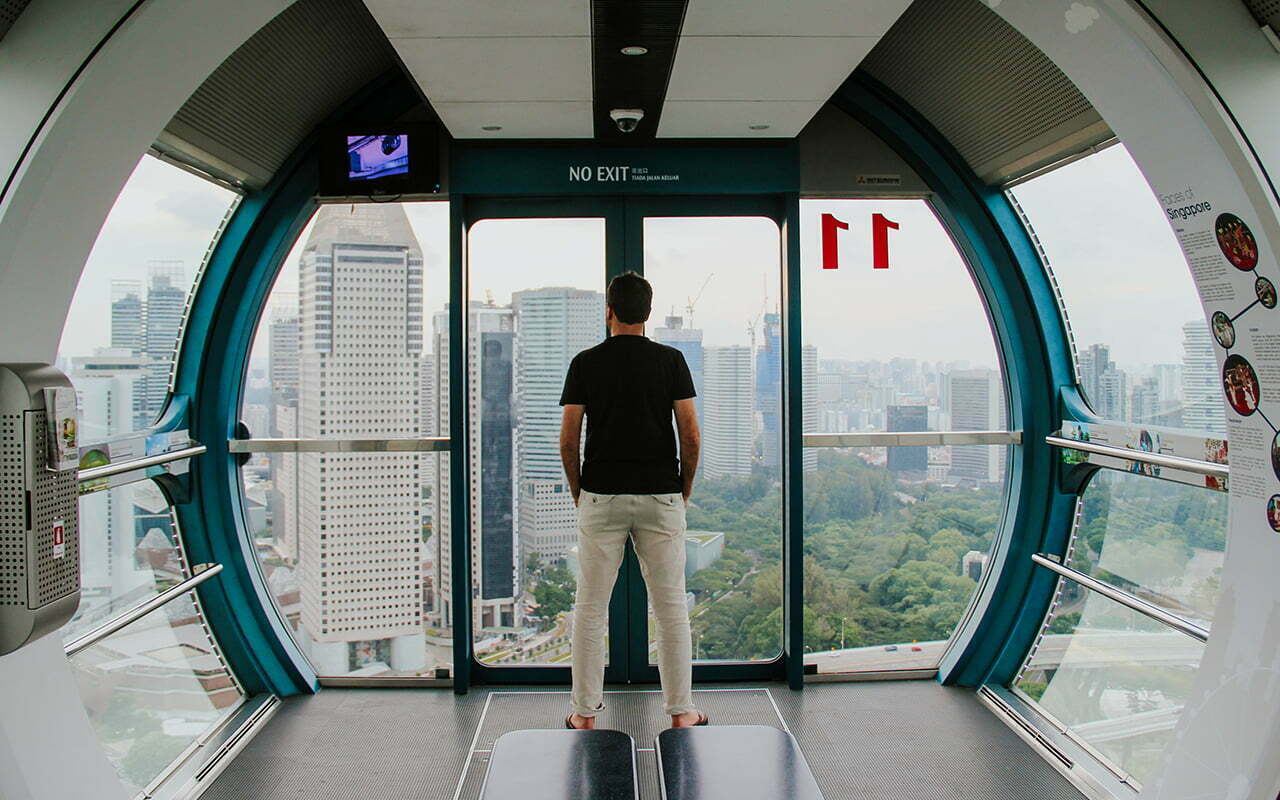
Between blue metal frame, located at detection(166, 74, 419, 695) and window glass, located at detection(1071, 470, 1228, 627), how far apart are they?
3.94m

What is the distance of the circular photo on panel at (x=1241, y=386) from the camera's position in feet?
7.55

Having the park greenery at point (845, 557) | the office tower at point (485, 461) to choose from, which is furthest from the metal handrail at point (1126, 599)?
the office tower at point (485, 461)

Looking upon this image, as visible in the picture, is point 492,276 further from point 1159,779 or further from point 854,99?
point 1159,779

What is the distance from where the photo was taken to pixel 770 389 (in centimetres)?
439

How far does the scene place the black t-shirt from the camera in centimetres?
332

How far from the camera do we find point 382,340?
436 centimetres

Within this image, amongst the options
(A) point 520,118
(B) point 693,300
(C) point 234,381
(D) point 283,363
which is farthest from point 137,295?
(B) point 693,300

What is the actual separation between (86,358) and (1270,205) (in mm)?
4012

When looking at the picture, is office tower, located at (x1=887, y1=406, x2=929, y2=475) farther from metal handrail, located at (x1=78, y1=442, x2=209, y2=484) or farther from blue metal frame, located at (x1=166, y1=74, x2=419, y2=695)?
metal handrail, located at (x1=78, y1=442, x2=209, y2=484)

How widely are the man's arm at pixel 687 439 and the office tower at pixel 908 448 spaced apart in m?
1.51

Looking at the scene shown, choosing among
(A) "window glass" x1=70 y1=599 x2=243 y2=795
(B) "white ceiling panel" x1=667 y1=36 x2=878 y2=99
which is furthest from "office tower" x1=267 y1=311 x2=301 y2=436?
(B) "white ceiling panel" x1=667 y1=36 x2=878 y2=99

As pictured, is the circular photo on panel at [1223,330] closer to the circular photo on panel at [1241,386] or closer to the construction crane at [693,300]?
the circular photo on panel at [1241,386]

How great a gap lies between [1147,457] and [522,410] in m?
2.82

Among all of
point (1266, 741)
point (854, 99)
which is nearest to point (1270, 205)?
point (1266, 741)
